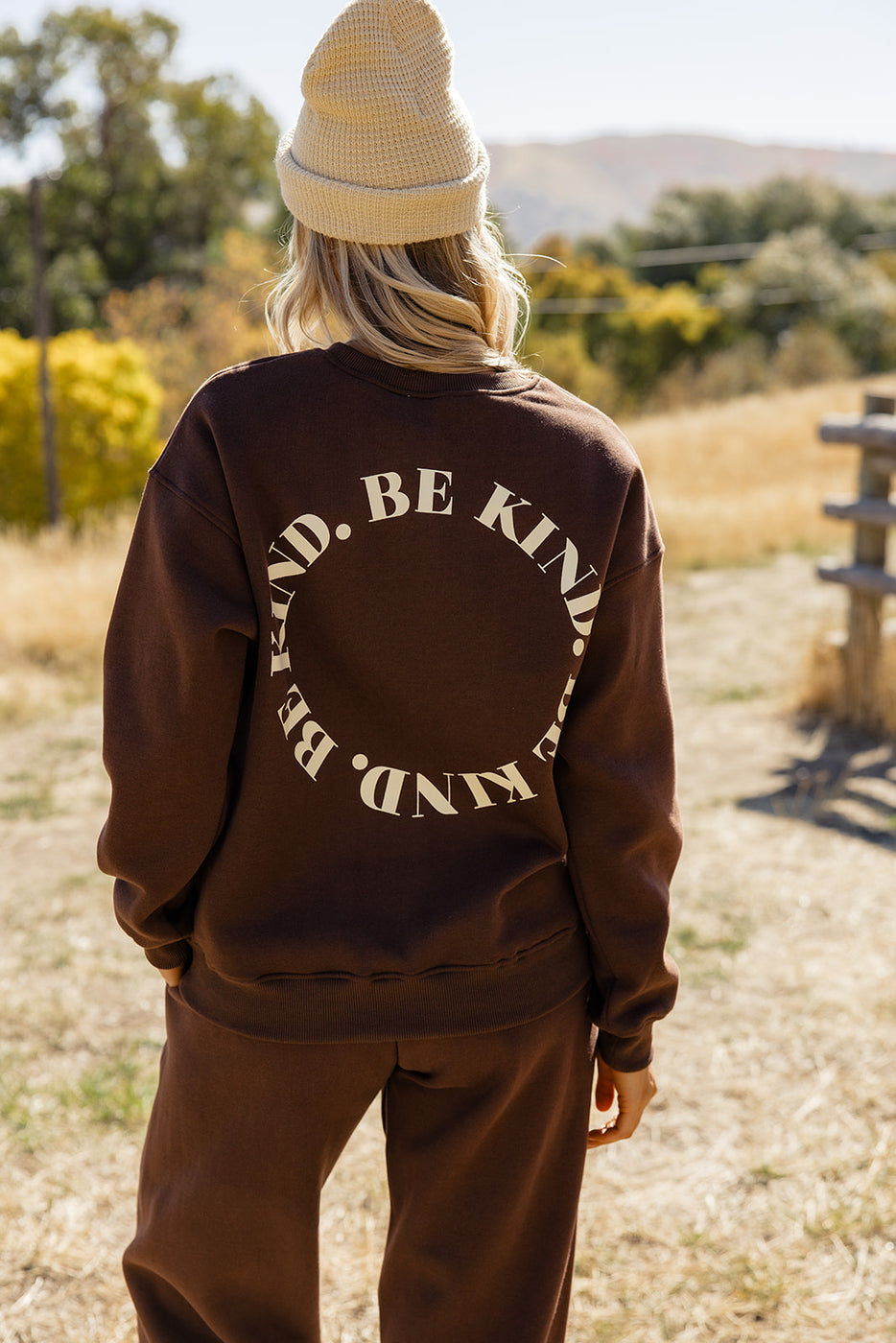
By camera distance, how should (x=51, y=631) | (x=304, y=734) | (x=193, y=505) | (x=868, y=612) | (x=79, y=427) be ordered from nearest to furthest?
(x=193, y=505) < (x=304, y=734) < (x=868, y=612) < (x=51, y=631) < (x=79, y=427)

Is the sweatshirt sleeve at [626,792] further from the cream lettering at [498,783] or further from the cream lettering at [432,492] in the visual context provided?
the cream lettering at [432,492]

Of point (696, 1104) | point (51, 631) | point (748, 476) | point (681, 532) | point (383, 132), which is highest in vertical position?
point (383, 132)

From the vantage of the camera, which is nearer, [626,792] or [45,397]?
[626,792]

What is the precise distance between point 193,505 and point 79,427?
11535 millimetres

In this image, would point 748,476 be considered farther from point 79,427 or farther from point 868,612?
point 868,612

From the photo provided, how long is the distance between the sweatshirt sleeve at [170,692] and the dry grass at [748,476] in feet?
25.1

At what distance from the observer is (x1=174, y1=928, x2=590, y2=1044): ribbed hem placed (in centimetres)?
134

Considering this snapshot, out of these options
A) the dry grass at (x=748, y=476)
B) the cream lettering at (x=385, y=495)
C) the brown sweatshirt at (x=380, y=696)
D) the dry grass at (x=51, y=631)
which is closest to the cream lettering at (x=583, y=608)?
the brown sweatshirt at (x=380, y=696)

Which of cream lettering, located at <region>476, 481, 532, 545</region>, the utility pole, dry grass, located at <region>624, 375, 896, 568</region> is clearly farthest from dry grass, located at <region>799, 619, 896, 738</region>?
the utility pole

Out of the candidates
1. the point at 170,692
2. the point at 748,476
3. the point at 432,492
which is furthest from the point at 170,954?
the point at 748,476

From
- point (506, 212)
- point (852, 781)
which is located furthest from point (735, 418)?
point (506, 212)

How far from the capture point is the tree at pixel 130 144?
31281 mm

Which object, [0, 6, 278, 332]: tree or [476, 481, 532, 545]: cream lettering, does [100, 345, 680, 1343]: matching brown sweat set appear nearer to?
[476, 481, 532, 545]: cream lettering

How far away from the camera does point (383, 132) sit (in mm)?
1259
